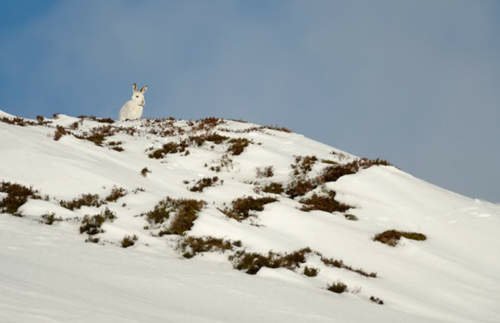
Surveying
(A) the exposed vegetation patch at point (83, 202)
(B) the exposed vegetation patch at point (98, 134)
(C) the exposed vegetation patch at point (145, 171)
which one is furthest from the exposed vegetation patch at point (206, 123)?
(A) the exposed vegetation patch at point (83, 202)

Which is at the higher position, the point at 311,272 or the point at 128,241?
the point at 311,272

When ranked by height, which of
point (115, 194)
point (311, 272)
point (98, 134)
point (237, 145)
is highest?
point (237, 145)

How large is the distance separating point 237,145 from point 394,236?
8813mm

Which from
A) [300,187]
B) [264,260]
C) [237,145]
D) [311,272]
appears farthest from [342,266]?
[237,145]

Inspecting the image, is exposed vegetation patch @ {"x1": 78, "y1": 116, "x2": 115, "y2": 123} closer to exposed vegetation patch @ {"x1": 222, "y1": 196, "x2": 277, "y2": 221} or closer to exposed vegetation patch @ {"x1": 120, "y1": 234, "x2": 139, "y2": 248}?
exposed vegetation patch @ {"x1": 222, "y1": 196, "x2": 277, "y2": 221}

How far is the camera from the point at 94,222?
11.2 m

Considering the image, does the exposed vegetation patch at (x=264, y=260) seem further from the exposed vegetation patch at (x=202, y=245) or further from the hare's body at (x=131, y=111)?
the hare's body at (x=131, y=111)

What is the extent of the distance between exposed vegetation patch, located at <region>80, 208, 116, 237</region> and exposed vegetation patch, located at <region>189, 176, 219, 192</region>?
382 cm

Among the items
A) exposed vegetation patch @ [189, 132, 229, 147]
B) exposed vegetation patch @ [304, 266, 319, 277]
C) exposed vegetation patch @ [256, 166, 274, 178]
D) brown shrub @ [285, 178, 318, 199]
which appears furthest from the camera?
exposed vegetation patch @ [189, 132, 229, 147]

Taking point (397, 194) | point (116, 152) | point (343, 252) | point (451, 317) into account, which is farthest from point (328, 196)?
point (116, 152)

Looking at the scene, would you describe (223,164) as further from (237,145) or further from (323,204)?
(323,204)

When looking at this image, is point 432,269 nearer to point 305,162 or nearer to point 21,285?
point 305,162

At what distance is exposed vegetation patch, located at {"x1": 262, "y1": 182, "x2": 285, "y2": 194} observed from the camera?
54.0 ft

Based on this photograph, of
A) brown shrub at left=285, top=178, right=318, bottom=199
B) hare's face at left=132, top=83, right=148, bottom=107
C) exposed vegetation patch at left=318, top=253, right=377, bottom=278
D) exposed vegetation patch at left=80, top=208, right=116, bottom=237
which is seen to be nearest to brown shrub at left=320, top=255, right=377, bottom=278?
exposed vegetation patch at left=318, top=253, right=377, bottom=278
